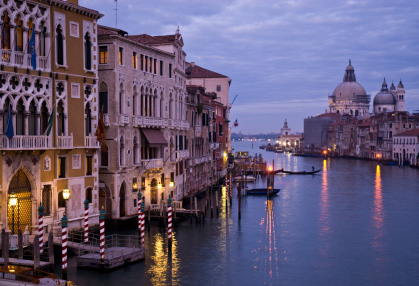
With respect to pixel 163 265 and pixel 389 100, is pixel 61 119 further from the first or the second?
pixel 389 100

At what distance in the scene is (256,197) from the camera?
1797 inches

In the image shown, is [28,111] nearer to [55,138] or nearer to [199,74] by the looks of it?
[55,138]

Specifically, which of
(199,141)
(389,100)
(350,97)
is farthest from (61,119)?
(350,97)

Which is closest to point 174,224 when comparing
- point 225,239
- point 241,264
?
point 225,239

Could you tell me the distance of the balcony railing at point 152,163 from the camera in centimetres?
2958

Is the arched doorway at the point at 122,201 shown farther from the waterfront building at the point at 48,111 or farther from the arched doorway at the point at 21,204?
the arched doorway at the point at 21,204

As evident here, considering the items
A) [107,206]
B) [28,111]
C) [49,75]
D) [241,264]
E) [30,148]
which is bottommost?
[241,264]

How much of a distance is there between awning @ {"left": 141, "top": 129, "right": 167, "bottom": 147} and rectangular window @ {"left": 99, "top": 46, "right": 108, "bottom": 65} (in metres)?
4.37

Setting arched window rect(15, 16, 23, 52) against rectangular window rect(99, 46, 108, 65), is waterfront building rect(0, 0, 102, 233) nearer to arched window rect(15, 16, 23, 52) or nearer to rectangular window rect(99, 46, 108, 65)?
arched window rect(15, 16, 23, 52)

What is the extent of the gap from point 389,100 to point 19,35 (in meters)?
156

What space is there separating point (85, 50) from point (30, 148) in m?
5.63

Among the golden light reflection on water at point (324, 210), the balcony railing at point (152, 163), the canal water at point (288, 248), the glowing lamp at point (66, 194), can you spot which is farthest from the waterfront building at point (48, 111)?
the golden light reflection on water at point (324, 210)

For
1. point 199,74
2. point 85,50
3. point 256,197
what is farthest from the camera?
point 199,74

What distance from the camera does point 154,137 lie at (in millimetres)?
30344
